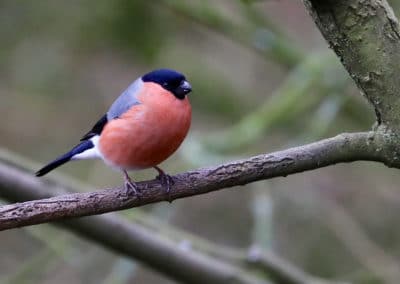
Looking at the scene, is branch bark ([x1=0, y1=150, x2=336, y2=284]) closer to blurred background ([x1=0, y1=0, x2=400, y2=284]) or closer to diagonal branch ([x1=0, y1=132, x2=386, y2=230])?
blurred background ([x1=0, y1=0, x2=400, y2=284])

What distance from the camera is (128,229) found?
11.9ft

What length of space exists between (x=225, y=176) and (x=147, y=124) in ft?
2.45

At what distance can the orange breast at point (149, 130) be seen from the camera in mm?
2959

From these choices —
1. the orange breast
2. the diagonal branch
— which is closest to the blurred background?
the orange breast

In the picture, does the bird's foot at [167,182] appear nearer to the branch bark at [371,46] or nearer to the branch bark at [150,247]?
the branch bark at [371,46]

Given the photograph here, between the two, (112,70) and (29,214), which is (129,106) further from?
(112,70)

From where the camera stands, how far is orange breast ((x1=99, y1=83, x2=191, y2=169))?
296cm

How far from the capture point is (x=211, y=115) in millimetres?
5707

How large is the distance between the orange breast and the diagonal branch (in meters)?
0.58

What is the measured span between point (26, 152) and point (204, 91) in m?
1.52

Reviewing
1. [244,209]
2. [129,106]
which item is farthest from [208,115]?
[129,106]

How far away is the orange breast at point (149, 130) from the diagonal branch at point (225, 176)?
0.58m

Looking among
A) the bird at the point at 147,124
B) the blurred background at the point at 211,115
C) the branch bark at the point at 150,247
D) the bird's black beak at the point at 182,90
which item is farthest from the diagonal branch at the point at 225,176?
the blurred background at the point at 211,115

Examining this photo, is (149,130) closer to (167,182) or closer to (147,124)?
(147,124)
